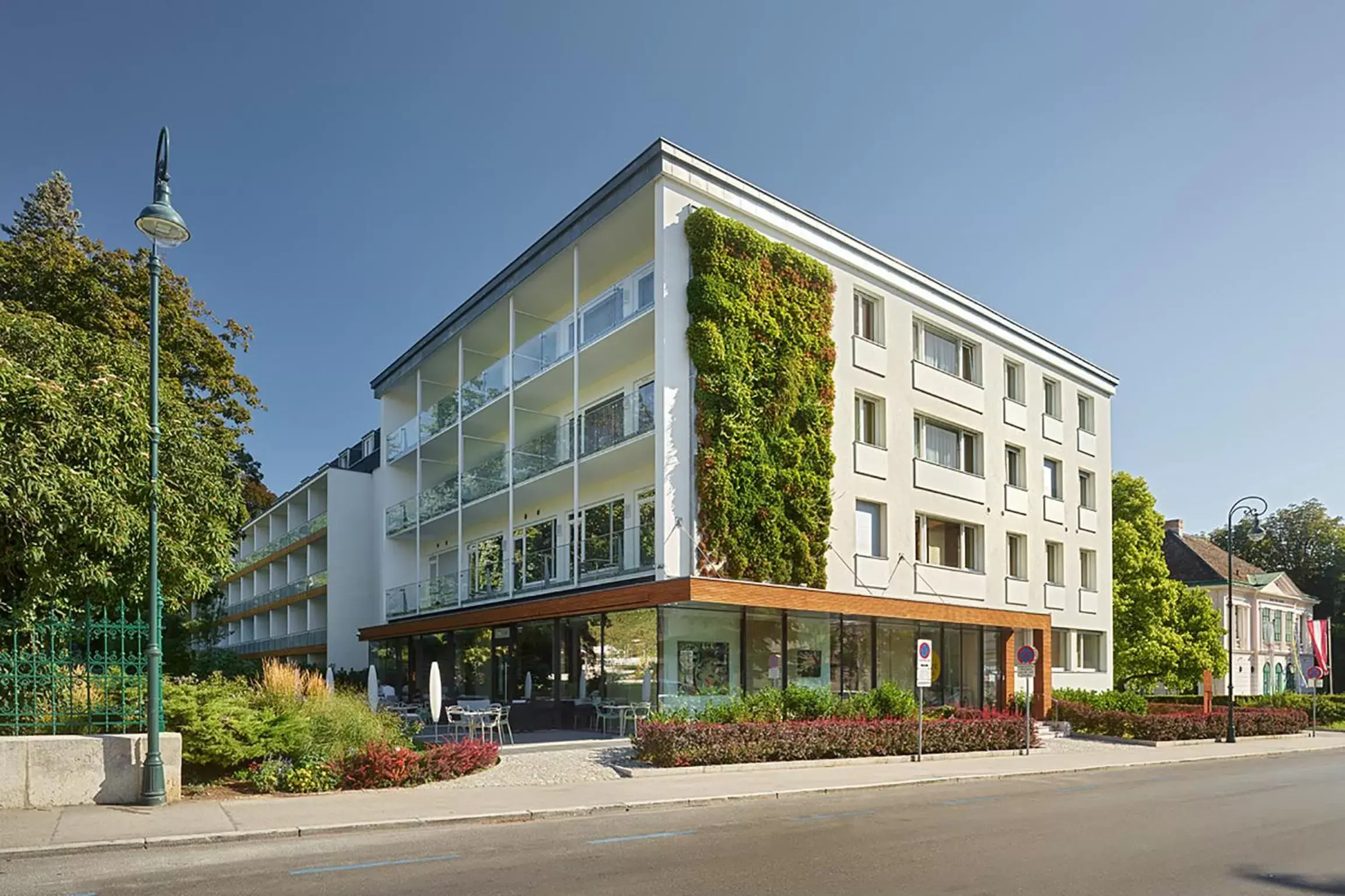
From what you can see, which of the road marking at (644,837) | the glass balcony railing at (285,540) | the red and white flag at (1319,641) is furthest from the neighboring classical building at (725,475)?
the red and white flag at (1319,641)

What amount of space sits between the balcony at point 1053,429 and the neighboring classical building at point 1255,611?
30448 millimetres

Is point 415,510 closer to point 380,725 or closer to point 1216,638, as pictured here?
point 380,725

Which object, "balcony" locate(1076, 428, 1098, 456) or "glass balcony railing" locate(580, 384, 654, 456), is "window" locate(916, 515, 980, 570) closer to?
"balcony" locate(1076, 428, 1098, 456)

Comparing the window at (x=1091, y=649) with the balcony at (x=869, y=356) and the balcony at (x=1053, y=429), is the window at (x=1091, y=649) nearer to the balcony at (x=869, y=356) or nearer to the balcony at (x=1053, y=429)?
the balcony at (x=1053, y=429)

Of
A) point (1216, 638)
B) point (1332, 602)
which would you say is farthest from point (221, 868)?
point (1332, 602)

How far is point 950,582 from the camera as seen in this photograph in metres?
28.6

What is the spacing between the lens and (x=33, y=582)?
13031 millimetres

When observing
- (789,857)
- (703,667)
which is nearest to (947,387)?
(703,667)

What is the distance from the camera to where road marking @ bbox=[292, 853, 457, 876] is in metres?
9.18

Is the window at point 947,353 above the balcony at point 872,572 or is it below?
above

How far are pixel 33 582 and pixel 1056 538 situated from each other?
3012 centimetres

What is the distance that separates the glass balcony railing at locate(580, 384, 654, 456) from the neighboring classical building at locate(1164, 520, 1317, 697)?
4774 cm

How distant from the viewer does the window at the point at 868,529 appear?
84.7ft

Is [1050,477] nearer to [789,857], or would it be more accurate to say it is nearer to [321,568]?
[789,857]
